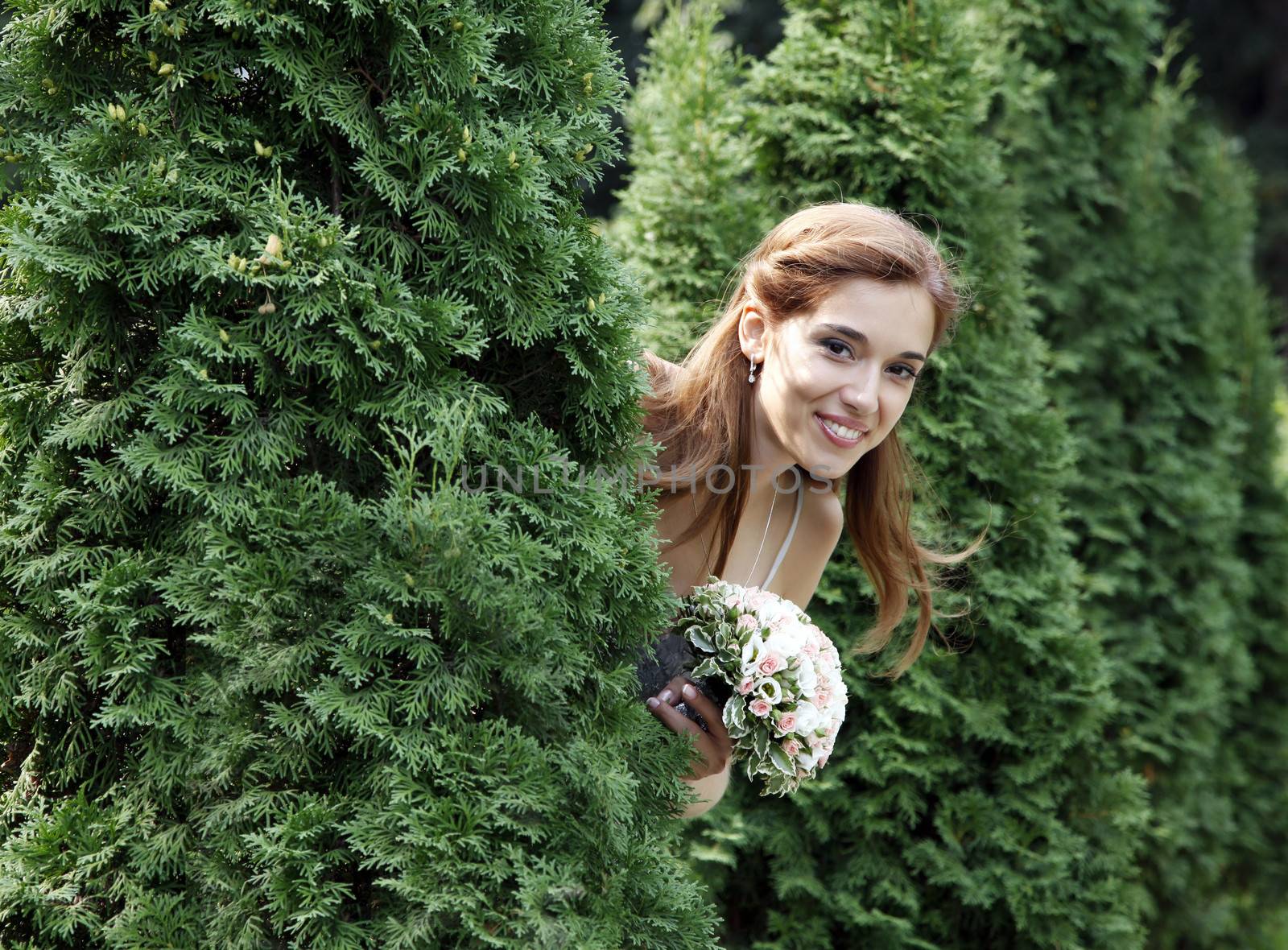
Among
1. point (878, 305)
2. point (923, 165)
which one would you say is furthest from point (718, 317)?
point (923, 165)

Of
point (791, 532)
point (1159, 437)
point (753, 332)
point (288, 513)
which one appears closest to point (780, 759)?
point (791, 532)

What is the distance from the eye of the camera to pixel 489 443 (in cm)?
185

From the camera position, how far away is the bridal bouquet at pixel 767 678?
242 cm

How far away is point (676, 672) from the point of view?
2.58 m

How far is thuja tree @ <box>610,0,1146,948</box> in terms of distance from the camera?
12.2 feet

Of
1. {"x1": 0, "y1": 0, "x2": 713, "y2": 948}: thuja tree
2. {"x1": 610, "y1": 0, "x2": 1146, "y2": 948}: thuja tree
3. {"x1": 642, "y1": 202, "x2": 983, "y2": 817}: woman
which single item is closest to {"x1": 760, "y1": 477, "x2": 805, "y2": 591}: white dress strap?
{"x1": 642, "y1": 202, "x2": 983, "y2": 817}: woman

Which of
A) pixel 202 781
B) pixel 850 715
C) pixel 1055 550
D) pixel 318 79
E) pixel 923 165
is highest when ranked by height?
pixel 318 79

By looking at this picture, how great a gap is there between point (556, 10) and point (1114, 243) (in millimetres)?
4171

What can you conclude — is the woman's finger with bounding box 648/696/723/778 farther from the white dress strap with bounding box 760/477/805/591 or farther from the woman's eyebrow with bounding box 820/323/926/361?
the woman's eyebrow with bounding box 820/323/926/361

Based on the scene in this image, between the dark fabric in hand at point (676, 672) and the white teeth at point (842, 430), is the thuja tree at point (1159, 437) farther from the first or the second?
the dark fabric in hand at point (676, 672)

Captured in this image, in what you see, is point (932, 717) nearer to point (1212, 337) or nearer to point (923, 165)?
point (923, 165)

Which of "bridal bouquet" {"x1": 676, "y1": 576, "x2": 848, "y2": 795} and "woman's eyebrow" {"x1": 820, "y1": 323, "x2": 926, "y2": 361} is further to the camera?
"woman's eyebrow" {"x1": 820, "y1": 323, "x2": 926, "y2": 361}

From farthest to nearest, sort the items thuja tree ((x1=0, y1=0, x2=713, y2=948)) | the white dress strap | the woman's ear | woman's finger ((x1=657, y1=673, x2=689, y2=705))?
the white dress strap < the woman's ear < woman's finger ((x1=657, y1=673, x2=689, y2=705)) < thuja tree ((x1=0, y1=0, x2=713, y2=948))

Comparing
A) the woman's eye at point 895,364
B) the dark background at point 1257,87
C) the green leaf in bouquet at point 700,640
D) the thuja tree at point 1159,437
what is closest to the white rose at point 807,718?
the green leaf in bouquet at point 700,640
